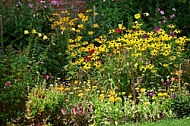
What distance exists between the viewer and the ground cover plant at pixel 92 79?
6189 mm

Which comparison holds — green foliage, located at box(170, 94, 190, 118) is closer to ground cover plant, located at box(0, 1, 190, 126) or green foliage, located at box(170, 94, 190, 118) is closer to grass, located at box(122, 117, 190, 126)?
ground cover plant, located at box(0, 1, 190, 126)

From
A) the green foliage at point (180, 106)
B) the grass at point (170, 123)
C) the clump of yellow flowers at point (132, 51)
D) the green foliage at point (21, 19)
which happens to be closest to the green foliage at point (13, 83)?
the clump of yellow flowers at point (132, 51)

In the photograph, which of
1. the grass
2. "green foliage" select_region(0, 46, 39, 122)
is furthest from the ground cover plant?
the grass

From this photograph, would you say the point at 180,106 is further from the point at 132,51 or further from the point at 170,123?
the point at 132,51

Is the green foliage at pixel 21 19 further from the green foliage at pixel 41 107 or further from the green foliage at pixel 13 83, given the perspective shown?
the green foliage at pixel 41 107

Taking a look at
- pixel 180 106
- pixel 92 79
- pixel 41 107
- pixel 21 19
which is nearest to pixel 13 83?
pixel 41 107

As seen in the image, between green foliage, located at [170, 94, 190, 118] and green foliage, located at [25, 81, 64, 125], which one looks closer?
green foliage, located at [25, 81, 64, 125]

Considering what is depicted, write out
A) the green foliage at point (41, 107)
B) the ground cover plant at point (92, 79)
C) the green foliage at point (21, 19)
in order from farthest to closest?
the green foliage at point (21, 19)
the ground cover plant at point (92, 79)
the green foliage at point (41, 107)

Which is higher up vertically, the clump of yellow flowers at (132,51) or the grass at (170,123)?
the clump of yellow flowers at (132,51)

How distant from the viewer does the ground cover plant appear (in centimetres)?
619

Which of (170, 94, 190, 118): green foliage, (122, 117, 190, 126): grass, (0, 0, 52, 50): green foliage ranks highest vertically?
(0, 0, 52, 50): green foliage

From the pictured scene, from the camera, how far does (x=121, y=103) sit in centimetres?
634

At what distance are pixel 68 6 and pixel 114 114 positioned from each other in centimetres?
346

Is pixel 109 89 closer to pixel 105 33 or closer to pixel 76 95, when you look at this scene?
pixel 76 95
